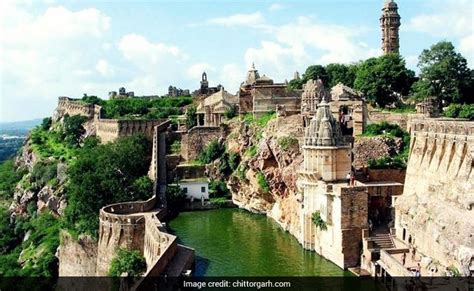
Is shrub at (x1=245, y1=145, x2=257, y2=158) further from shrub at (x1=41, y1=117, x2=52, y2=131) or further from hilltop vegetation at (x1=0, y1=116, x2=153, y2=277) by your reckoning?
shrub at (x1=41, y1=117, x2=52, y2=131)

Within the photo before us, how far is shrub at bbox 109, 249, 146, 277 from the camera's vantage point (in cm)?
3388

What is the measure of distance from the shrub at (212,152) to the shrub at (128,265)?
21.6m

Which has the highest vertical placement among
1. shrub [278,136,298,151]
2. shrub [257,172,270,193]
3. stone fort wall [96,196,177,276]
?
shrub [278,136,298,151]

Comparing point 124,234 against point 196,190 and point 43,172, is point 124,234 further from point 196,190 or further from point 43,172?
point 43,172

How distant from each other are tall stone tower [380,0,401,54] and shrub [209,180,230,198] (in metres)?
32.6

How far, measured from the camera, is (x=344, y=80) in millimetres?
70062

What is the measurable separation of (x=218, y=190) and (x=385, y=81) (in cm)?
1885

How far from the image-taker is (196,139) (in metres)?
58.2

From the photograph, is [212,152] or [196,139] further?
[196,139]

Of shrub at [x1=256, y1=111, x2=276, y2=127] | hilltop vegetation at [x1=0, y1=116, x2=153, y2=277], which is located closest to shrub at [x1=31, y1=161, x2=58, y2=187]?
hilltop vegetation at [x1=0, y1=116, x2=153, y2=277]

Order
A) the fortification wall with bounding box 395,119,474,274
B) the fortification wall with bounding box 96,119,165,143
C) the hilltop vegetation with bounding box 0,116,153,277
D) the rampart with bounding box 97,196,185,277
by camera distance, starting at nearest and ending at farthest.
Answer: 1. the fortification wall with bounding box 395,119,474,274
2. the rampart with bounding box 97,196,185,277
3. the hilltop vegetation with bounding box 0,116,153,277
4. the fortification wall with bounding box 96,119,165,143

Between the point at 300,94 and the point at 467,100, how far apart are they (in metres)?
16.2

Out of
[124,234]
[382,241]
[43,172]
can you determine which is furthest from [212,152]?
[382,241]

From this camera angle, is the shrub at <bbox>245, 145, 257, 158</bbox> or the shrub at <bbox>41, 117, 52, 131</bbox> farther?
the shrub at <bbox>41, 117, 52, 131</bbox>
